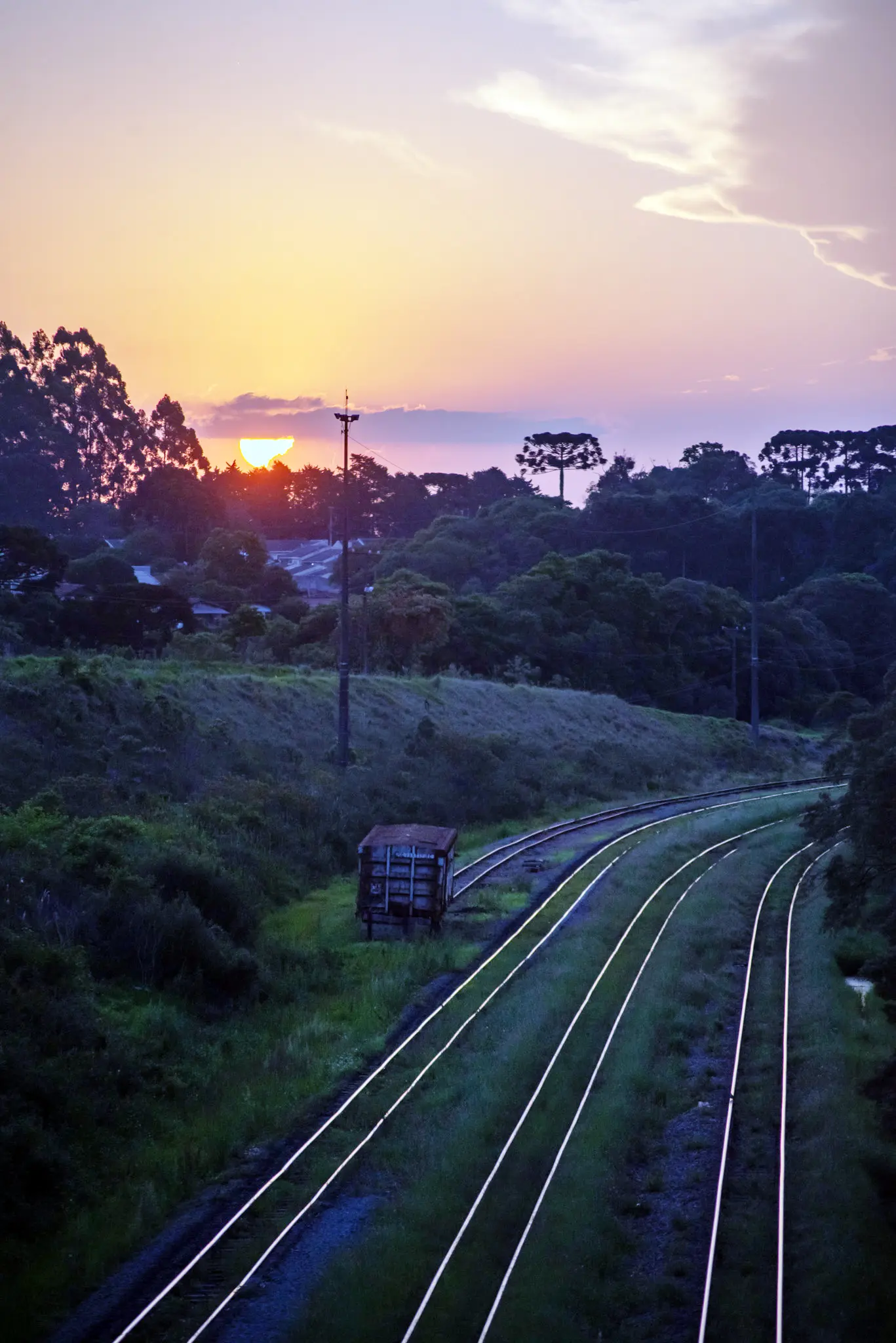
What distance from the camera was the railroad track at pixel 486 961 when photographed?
10.4 meters

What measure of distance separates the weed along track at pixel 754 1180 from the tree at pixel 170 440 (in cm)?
9324

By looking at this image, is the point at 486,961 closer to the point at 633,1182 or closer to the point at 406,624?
the point at 633,1182

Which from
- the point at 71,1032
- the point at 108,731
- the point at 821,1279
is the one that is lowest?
the point at 821,1279

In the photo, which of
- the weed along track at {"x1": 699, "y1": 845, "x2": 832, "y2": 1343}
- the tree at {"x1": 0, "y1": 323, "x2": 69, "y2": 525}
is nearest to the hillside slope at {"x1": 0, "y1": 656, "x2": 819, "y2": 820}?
the weed along track at {"x1": 699, "y1": 845, "x2": 832, "y2": 1343}

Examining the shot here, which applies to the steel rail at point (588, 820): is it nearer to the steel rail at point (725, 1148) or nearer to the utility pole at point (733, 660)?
the steel rail at point (725, 1148)

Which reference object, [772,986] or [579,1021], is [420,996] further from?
[772,986]

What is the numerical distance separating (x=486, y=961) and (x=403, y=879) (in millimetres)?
2714

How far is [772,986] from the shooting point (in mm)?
20562

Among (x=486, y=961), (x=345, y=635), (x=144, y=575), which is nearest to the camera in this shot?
(x=486, y=961)

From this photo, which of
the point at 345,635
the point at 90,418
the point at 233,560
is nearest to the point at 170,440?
the point at 90,418

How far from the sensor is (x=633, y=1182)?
12.9 meters

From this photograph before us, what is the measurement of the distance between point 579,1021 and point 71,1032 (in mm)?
7347

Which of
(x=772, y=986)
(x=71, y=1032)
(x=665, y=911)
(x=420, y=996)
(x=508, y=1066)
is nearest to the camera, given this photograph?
(x=71, y=1032)

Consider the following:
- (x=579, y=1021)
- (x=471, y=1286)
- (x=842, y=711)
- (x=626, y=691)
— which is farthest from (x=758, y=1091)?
(x=626, y=691)
